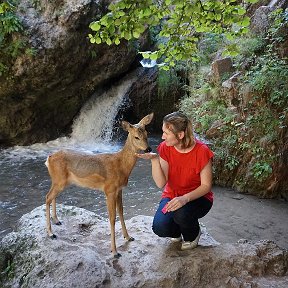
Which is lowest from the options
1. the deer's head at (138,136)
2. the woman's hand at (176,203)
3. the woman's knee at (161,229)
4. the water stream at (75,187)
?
the water stream at (75,187)

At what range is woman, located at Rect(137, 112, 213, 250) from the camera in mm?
3418

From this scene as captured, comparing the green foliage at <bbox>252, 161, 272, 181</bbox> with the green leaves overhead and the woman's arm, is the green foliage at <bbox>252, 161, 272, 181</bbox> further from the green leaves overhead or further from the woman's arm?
the woman's arm

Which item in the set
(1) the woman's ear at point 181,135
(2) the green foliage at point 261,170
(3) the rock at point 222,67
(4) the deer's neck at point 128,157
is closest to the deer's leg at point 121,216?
(4) the deer's neck at point 128,157

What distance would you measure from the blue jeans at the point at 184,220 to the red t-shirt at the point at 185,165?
0.42 ft

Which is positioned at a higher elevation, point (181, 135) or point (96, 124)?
point (181, 135)

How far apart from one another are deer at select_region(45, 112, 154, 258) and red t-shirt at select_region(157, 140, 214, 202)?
0.25 meters

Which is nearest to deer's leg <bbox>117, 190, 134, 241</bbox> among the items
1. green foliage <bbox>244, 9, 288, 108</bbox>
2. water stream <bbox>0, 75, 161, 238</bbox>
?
water stream <bbox>0, 75, 161, 238</bbox>

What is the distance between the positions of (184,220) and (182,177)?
0.41 metres

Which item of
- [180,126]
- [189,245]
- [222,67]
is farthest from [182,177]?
[222,67]

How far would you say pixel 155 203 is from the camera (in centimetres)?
690

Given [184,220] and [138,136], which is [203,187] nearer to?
[184,220]

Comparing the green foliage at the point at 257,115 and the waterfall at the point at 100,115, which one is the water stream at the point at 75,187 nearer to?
the waterfall at the point at 100,115

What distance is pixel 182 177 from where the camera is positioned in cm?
359

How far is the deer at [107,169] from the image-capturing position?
3717 mm
